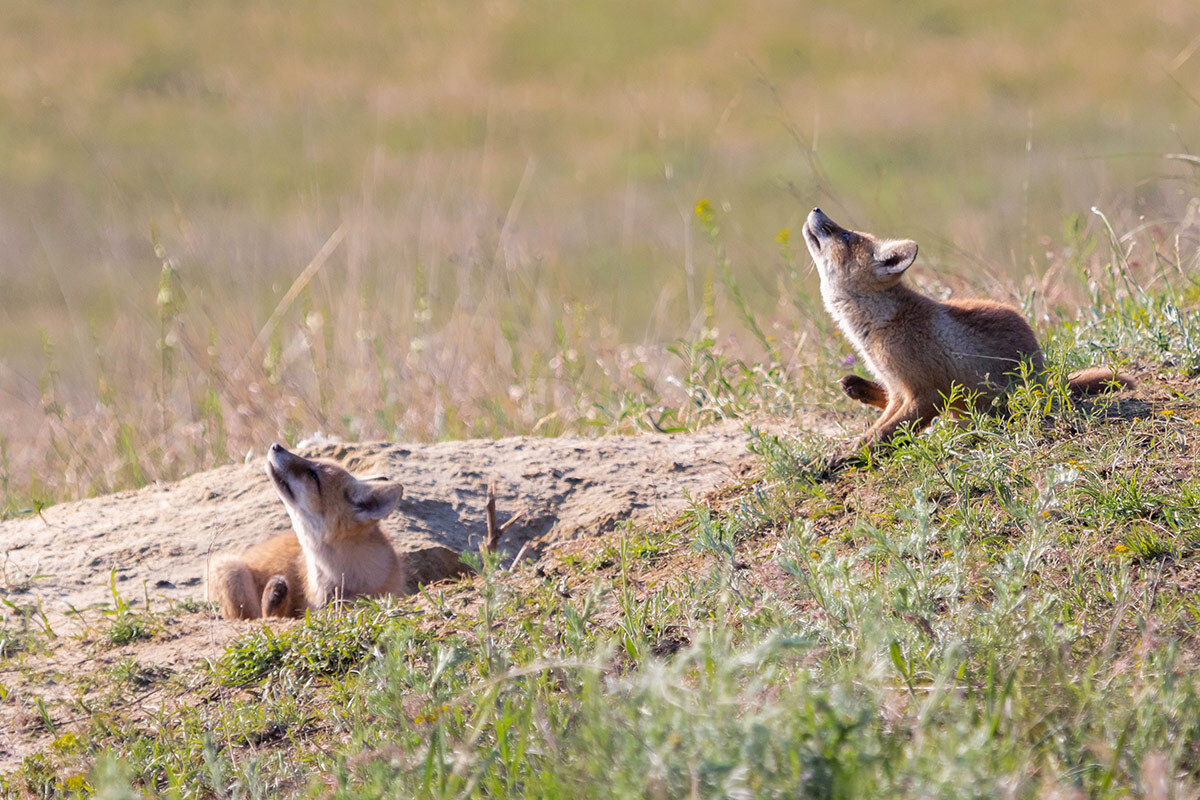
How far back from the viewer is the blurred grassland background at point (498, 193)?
6746 millimetres

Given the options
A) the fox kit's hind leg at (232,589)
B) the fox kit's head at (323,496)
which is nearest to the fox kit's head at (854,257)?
the fox kit's head at (323,496)

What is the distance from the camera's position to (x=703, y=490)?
4465 millimetres

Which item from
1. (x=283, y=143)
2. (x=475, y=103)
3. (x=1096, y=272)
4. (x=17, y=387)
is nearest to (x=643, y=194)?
(x=475, y=103)

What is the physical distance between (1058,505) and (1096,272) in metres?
3.06

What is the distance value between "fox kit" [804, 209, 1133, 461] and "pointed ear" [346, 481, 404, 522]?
6.47 ft

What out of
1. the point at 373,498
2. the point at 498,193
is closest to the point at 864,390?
the point at 373,498

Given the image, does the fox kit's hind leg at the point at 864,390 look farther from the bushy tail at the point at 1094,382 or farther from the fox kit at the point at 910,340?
the bushy tail at the point at 1094,382

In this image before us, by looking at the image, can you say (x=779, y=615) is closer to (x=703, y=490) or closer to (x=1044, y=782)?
(x=1044, y=782)

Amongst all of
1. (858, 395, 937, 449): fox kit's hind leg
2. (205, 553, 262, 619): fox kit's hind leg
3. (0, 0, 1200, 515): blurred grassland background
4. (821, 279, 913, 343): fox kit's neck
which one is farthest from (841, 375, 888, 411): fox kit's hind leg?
(205, 553, 262, 619): fox kit's hind leg

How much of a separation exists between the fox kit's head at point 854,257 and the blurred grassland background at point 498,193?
586mm

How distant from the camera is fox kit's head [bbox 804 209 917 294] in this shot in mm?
4227

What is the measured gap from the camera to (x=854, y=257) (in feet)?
14.4

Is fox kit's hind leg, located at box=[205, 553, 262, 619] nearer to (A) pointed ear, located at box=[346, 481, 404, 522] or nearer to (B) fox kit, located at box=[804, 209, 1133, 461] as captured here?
(A) pointed ear, located at box=[346, 481, 404, 522]

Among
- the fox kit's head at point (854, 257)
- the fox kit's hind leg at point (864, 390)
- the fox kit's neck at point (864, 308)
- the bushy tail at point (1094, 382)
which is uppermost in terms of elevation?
the fox kit's head at point (854, 257)
